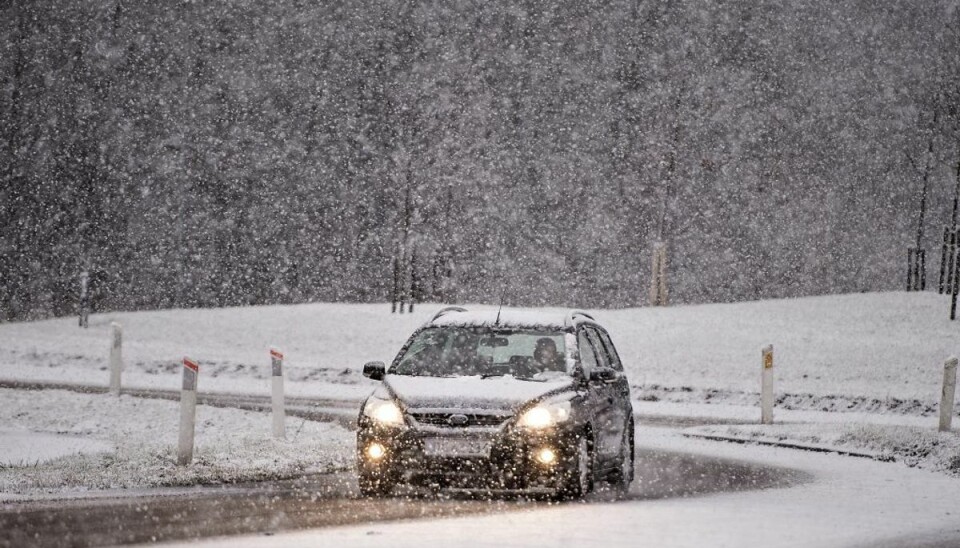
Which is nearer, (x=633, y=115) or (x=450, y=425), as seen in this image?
(x=450, y=425)

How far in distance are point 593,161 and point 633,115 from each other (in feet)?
6.09

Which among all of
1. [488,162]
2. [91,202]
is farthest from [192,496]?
[91,202]

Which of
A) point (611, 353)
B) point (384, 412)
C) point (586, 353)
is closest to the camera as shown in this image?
point (384, 412)

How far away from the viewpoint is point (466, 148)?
40.2 meters

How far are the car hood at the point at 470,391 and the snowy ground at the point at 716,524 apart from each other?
96 cm

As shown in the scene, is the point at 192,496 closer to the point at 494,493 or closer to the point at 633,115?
the point at 494,493

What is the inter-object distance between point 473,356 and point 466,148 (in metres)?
28.3

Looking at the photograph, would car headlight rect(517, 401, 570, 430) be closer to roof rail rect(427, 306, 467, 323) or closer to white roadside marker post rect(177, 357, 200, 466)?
roof rail rect(427, 306, 467, 323)

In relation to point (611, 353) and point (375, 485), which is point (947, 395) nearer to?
point (611, 353)

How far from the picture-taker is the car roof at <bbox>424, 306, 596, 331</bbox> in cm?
1230

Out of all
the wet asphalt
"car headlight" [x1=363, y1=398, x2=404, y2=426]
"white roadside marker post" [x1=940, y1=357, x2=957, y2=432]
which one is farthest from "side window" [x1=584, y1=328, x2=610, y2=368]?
"white roadside marker post" [x1=940, y1=357, x2=957, y2=432]

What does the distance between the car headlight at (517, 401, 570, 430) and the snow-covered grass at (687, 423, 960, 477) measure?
201 inches

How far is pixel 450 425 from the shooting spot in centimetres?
1083

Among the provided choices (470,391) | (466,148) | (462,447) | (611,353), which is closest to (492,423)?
(462,447)
